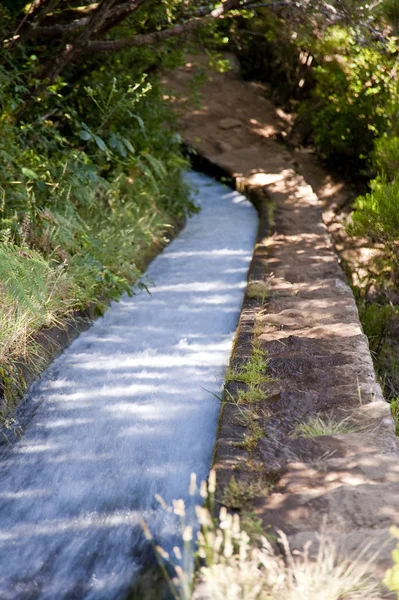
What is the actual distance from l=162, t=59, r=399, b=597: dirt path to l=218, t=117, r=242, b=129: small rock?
5.34 metres

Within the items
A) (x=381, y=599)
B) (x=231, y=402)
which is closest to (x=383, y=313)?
(x=231, y=402)

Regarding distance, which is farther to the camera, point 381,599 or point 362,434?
point 362,434

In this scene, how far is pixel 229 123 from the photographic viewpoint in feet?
41.9

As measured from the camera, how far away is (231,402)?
3707mm

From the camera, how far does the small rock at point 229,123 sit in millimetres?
12648

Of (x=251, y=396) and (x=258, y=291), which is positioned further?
(x=258, y=291)

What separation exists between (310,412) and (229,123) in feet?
32.9

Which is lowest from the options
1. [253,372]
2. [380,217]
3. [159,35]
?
[253,372]

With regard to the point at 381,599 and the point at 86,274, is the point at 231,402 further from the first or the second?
the point at 86,274

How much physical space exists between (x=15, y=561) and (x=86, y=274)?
2.89m

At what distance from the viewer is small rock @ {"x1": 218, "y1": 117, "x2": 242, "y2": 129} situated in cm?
1265

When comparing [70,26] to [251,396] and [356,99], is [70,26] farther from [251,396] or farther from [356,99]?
[356,99]

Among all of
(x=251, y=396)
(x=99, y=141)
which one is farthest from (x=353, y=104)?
(x=251, y=396)

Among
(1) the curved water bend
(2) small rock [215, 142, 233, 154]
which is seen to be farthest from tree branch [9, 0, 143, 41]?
(2) small rock [215, 142, 233, 154]
